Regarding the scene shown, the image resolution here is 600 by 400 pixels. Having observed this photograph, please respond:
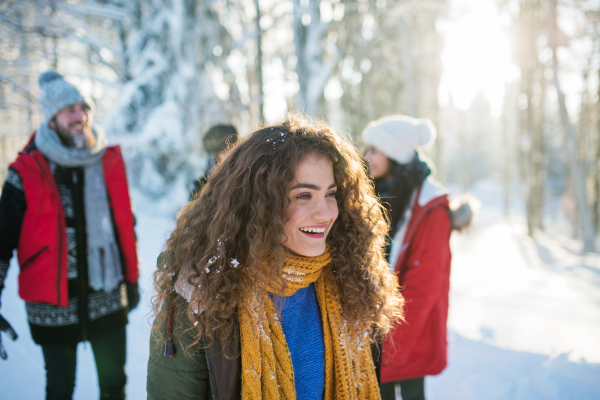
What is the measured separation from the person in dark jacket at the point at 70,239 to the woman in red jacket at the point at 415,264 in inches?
70.2

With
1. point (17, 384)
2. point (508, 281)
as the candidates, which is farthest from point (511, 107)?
point (17, 384)

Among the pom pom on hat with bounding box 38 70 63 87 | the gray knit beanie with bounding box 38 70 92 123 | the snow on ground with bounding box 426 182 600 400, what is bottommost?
the snow on ground with bounding box 426 182 600 400

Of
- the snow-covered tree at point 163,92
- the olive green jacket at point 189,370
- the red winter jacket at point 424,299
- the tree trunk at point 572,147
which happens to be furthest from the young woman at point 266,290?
the tree trunk at point 572,147

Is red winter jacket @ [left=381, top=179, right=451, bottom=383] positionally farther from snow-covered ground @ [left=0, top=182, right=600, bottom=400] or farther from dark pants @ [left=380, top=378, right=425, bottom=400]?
snow-covered ground @ [left=0, top=182, right=600, bottom=400]

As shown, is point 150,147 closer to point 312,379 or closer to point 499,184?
point 312,379

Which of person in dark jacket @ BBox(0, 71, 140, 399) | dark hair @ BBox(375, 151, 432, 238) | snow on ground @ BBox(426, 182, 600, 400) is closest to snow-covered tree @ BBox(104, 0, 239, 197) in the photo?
person in dark jacket @ BBox(0, 71, 140, 399)

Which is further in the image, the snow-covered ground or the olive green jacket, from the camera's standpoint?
the snow-covered ground

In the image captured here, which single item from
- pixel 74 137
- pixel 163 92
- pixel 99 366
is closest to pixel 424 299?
pixel 99 366

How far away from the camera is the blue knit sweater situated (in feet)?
4.74

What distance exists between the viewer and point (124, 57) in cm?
1027

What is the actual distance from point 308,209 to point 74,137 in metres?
1.83

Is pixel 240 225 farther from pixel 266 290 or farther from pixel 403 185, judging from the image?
pixel 403 185

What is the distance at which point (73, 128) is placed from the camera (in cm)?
236

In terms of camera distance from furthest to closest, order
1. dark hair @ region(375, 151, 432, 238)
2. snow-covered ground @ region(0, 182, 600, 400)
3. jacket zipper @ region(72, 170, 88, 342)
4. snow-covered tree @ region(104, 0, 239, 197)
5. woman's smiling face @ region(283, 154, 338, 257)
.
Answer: snow-covered tree @ region(104, 0, 239, 197)
snow-covered ground @ region(0, 182, 600, 400)
dark hair @ region(375, 151, 432, 238)
jacket zipper @ region(72, 170, 88, 342)
woman's smiling face @ region(283, 154, 338, 257)
